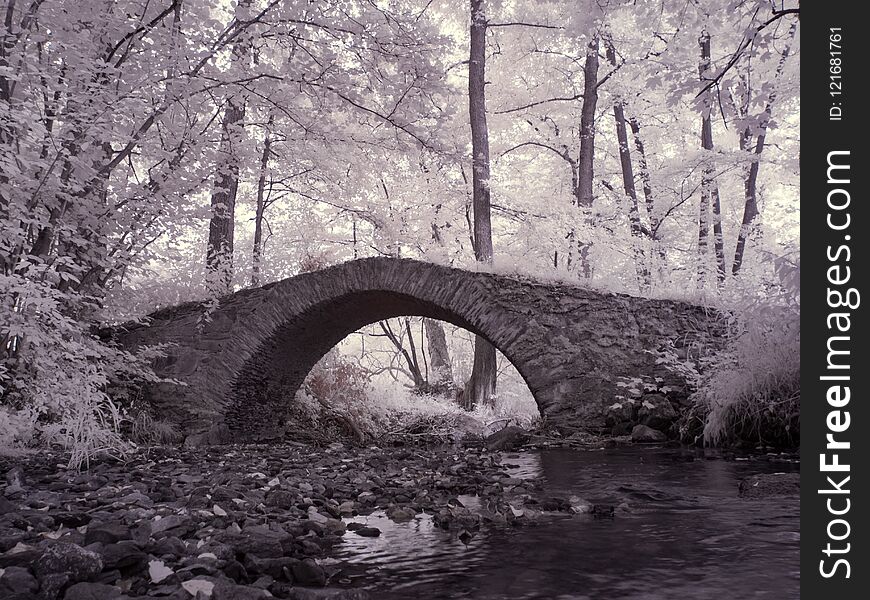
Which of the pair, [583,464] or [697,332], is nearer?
[583,464]

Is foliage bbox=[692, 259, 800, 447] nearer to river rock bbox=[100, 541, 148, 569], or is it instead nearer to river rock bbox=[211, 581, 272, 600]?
river rock bbox=[211, 581, 272, 600]

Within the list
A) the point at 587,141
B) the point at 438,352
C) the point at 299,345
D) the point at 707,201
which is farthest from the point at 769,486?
the point at 707,201

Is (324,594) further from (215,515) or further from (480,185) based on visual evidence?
(480,185)

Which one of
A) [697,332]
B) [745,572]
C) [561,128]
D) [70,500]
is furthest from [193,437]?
[561,128]

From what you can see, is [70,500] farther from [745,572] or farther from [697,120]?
[697,120]

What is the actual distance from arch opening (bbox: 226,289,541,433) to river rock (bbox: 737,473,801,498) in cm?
363

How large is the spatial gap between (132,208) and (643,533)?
18.1 feet

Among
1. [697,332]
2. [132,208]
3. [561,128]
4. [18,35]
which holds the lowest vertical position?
[697,332]

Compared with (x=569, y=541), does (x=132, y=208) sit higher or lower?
higher

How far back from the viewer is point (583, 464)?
16.9ft

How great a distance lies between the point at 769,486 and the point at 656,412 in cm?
323

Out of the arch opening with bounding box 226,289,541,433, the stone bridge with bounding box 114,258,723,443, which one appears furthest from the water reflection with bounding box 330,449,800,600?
the arch opening with bounding box 226,289,541,433

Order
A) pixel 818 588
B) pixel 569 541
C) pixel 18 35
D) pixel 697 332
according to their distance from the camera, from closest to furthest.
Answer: pixel 818 588, pixel 569 541, pixel 18 35, pixel 697 332

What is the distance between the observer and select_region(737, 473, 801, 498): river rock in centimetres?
343
